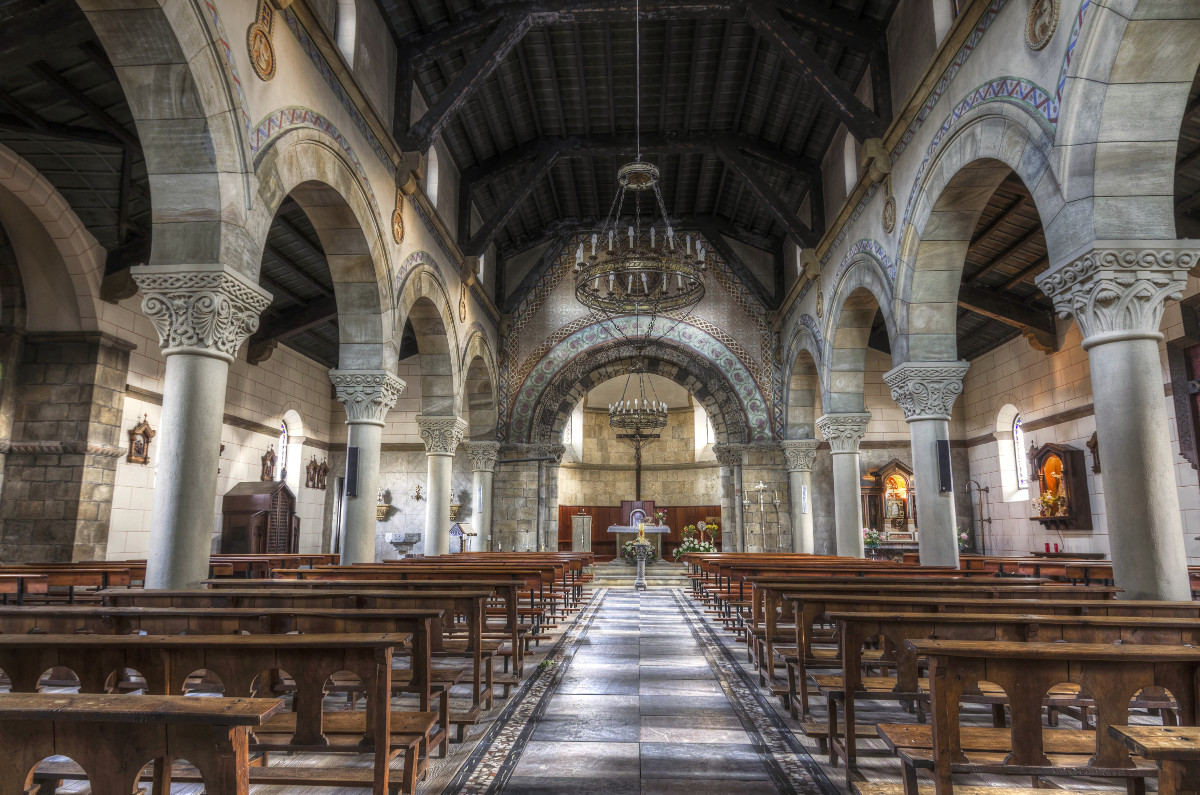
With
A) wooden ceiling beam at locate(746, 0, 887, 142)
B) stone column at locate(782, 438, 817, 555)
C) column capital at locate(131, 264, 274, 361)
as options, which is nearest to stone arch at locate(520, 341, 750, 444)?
stone column at locate(782, 438, 817, 555)

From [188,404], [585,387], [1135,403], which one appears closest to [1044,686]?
[1135,403]

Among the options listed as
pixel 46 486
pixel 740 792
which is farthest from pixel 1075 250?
pixel 46 486

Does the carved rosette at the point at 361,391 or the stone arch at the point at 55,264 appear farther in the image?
the stone arch at the point at 55,264

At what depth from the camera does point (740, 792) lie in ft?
10.1

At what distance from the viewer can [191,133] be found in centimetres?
539

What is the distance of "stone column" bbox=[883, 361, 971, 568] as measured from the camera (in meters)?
8.02

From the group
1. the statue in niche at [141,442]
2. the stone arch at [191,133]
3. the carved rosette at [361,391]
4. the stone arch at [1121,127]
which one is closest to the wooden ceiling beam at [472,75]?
the carved rosette at [361,391]

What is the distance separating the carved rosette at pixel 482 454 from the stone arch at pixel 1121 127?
1254 cm

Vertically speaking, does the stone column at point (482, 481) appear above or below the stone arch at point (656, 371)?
below

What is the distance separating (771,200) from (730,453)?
6.33 meters

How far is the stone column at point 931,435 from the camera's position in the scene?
8.02m

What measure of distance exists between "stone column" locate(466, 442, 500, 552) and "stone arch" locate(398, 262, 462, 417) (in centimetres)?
359

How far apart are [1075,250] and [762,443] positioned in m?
11.4

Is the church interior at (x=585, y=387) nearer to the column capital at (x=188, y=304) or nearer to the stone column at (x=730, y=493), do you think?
the column capital at (x=188, y=304)
